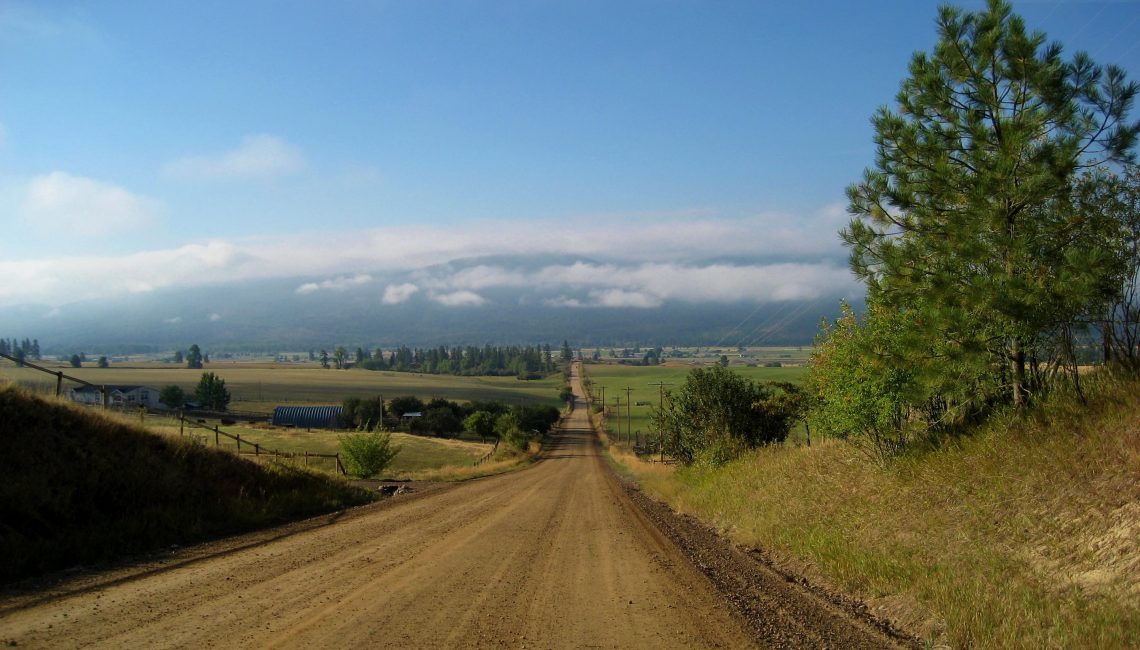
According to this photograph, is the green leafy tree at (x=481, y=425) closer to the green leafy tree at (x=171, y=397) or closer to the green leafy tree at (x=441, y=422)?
the green leafy tree at (x=441, y=422)

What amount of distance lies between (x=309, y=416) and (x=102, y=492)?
103 meters

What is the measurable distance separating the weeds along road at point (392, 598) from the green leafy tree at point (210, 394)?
356ft

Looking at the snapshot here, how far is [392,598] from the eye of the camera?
8289 mm

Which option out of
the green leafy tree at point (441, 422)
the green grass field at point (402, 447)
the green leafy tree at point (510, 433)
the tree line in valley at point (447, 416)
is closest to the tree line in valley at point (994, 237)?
the green grass field at point (402, 447)

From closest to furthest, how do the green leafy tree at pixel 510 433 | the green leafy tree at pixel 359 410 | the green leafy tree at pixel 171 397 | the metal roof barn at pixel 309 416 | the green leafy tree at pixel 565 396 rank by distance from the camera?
1. the green leafy tree at pixel 510 433
2. the green leafy tree at pixel 171 397
3. the metal roof barn at pixel 309 416
4. the green leafy tree at pixel 359 410
5. the green leafy tree at pixel 565 396

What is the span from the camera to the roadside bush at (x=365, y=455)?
36469mm

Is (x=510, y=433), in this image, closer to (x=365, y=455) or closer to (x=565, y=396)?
(x=365, y=455)

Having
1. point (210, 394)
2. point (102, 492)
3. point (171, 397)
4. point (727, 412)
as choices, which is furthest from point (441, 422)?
point (102, 492)

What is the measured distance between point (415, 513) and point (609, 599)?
9.97 m

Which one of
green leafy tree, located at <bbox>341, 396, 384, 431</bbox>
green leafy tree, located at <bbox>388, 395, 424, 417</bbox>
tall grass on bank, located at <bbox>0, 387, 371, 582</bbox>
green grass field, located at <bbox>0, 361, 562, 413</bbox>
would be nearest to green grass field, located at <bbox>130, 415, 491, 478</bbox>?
green leafy tree, located at <bbox>341, 396, 384, 431</bbox>

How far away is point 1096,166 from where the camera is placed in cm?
1118

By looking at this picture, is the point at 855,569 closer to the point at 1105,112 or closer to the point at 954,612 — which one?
the point at 954,612

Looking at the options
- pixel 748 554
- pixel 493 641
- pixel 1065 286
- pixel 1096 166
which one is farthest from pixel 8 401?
pixel 1096 166

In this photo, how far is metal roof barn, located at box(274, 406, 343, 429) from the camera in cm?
10525
